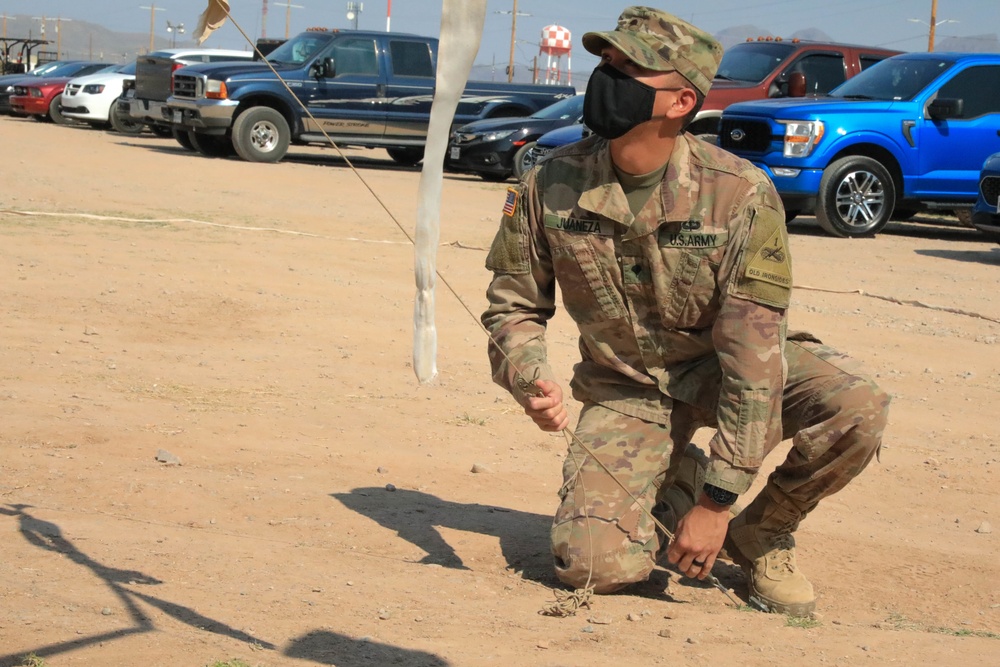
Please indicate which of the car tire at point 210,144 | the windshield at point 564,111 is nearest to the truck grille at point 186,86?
the car tire at point 210,144

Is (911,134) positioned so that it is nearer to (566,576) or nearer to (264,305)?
(264,305)

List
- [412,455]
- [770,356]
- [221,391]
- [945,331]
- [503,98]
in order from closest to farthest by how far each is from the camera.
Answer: [770,356] → [412,455] → [221,391] → [945,331] → [503,98]

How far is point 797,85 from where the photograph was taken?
13.3 meters

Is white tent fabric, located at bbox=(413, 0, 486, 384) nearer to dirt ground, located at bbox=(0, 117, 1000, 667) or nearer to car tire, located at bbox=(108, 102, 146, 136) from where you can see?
dirt ground, located at bbox=(0, 117, 1000, 667)

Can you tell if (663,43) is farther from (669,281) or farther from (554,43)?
(554,43)

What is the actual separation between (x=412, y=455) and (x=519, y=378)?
1.50 metres

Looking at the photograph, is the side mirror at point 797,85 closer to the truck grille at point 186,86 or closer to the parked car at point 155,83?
the truck grille at point 186,86

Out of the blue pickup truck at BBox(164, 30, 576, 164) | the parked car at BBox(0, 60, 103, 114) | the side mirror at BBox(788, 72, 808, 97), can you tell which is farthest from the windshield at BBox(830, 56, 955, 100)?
the parked car at BBox(0, 60, 103, 114)

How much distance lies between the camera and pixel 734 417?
10.6 feet

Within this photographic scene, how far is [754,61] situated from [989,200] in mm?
4416

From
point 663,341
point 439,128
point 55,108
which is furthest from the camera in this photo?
point 55,108

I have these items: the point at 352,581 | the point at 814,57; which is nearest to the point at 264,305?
the point at 352,581

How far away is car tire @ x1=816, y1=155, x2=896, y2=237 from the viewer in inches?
462

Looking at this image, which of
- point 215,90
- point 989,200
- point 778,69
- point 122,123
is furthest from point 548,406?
point 122,123
